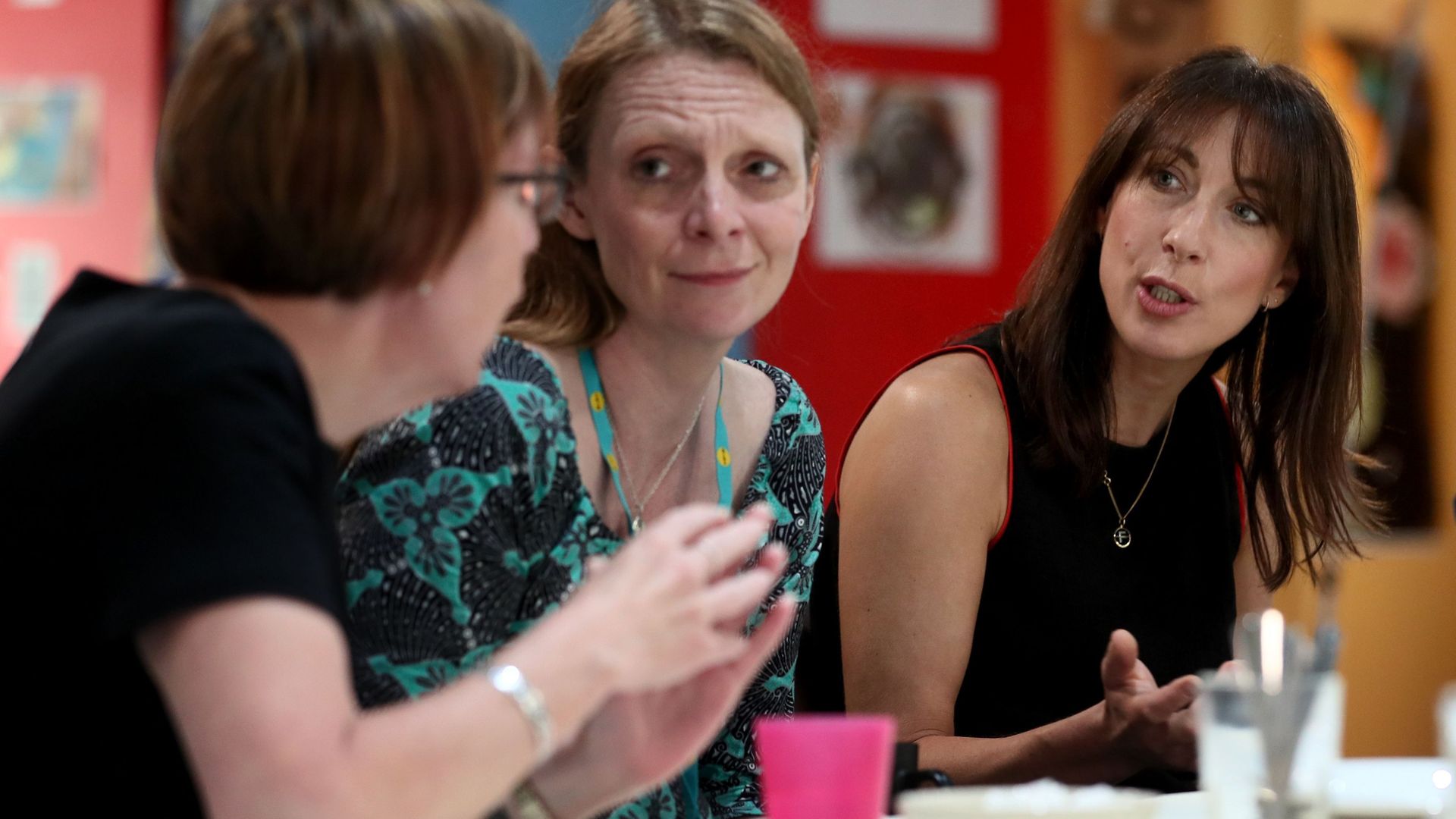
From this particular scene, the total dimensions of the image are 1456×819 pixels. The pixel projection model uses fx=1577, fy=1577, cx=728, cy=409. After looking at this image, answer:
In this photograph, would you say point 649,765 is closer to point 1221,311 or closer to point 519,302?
point 519,302

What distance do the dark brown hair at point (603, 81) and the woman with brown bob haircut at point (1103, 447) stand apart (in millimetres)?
480

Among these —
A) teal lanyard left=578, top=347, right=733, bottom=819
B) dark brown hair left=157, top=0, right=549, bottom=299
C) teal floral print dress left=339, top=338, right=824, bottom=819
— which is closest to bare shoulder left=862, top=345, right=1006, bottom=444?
teal lanyard left=578, top=347, right=733, bottom=819

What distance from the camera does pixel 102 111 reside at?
4551 millimetres

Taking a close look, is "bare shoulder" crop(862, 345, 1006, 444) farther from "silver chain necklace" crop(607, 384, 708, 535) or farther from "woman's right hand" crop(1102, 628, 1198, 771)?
"woman's right hand" crop(1102, 628, 1198, 771)

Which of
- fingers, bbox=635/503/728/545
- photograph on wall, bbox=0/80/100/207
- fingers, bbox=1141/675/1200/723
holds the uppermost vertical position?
photograph on wall, bbox=0/80/100/207

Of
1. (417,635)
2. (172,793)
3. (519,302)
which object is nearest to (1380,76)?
(519,302)

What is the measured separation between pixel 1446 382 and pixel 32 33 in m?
4.62

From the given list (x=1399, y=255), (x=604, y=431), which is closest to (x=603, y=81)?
(x=604, y=431)

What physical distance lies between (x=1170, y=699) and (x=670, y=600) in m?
0.71

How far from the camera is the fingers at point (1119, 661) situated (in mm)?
1563

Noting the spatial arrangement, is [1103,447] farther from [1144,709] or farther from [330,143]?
[330,143]

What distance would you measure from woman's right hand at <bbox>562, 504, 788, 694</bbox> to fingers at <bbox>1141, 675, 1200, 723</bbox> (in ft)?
1.99

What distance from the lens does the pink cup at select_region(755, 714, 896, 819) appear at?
112 centimetres

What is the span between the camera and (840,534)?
7.13ft
